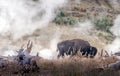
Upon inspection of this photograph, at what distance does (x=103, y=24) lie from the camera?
54500mm

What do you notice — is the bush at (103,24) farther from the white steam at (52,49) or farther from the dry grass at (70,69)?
the dry grass at (70,69)

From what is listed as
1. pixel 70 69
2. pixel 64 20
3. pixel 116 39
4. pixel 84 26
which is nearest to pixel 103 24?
pixel 84 26

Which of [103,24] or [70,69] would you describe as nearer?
[70,69]

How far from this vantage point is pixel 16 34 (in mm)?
47969

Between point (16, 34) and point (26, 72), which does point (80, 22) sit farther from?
point (26, 72)

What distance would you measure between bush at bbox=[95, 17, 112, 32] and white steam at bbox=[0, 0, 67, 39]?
6411mm

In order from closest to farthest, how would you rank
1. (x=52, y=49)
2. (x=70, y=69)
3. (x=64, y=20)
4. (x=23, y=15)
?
(x=70, y=69) < (x=52, y=49) < (x=64, y=20) < (x=23, y=15)

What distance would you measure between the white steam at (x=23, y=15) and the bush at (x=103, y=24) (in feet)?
21.0

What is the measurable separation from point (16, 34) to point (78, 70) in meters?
39.3

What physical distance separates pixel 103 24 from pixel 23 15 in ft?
36.6

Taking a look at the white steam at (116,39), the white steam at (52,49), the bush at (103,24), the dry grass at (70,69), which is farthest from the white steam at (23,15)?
the dry grass at (70,69)

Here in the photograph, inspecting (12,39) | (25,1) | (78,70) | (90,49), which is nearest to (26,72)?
(78,70)

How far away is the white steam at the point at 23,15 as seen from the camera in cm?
4972

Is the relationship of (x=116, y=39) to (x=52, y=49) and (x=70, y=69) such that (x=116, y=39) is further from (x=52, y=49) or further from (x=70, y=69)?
(x=70, y=69)
